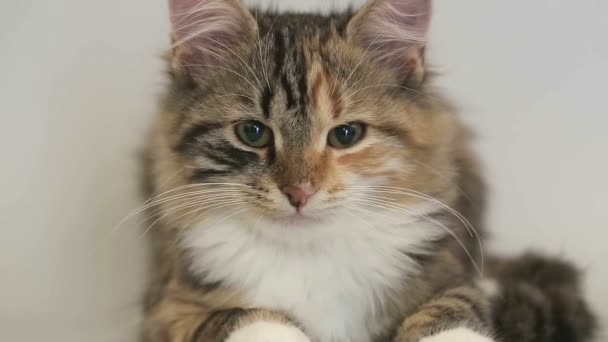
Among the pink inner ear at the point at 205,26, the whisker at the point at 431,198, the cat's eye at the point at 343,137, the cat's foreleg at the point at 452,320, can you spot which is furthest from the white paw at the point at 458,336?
the pink inner ear at the point at 205,26

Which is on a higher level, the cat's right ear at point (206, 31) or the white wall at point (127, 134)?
the cat's right ear at point (206, 31)

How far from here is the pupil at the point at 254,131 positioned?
1295 mm

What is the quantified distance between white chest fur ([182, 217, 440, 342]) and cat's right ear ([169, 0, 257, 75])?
1.18ft

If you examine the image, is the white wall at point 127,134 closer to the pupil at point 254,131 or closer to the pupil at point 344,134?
the pupil at point 254,131

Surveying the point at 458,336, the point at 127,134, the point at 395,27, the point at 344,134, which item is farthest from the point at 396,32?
the point at 127,134

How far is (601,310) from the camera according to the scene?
1.63 m

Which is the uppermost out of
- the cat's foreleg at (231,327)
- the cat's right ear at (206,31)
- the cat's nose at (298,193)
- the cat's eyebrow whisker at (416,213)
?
the cat's right ear at (206,31)

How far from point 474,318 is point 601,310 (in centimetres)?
56

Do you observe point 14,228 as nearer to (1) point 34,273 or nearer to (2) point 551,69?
(1) point 34,273

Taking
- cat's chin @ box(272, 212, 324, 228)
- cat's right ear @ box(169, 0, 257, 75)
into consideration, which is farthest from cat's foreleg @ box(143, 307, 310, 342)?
cat's right ear @ box(169, 0, 257, 75)

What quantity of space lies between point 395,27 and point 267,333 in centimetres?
68

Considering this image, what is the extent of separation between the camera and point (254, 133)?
1300 millimetres

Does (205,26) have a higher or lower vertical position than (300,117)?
higher

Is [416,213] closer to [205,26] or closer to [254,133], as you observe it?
[254,133]
